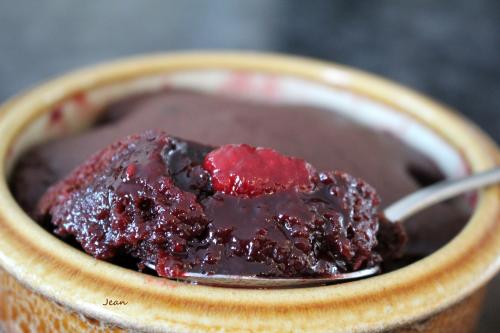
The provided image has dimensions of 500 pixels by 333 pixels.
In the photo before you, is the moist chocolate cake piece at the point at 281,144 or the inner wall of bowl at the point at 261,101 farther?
the inner wall of bowl at the point at 261,101

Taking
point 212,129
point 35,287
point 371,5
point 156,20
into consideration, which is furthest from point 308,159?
point 156,20

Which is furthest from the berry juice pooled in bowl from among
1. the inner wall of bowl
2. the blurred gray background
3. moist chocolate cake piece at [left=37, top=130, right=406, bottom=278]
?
the blurred gray background

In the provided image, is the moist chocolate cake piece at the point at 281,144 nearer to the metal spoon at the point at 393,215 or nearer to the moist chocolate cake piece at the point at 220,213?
the metal spoon at the point at 393,215

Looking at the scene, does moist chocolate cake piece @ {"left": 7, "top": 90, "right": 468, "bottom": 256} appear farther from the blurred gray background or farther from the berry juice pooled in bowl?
the blurred gray background

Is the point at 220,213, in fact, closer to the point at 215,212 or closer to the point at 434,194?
the point at 215,212

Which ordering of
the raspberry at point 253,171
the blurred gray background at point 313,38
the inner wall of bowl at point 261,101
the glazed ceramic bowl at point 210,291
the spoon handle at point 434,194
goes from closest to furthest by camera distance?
the glazed ceramic bowl at point 210,291 → the raspberry at point 253,171 → the spoon handle at point 434,194 → the inner wall of bowl at point 261,101 → the blurred gray background at point 313,38

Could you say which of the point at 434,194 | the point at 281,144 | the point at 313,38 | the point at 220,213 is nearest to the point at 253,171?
the point at 220,213

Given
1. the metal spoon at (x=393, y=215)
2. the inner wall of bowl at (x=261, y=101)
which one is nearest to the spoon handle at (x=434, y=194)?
the metal spoon at (x=393, y=215)
